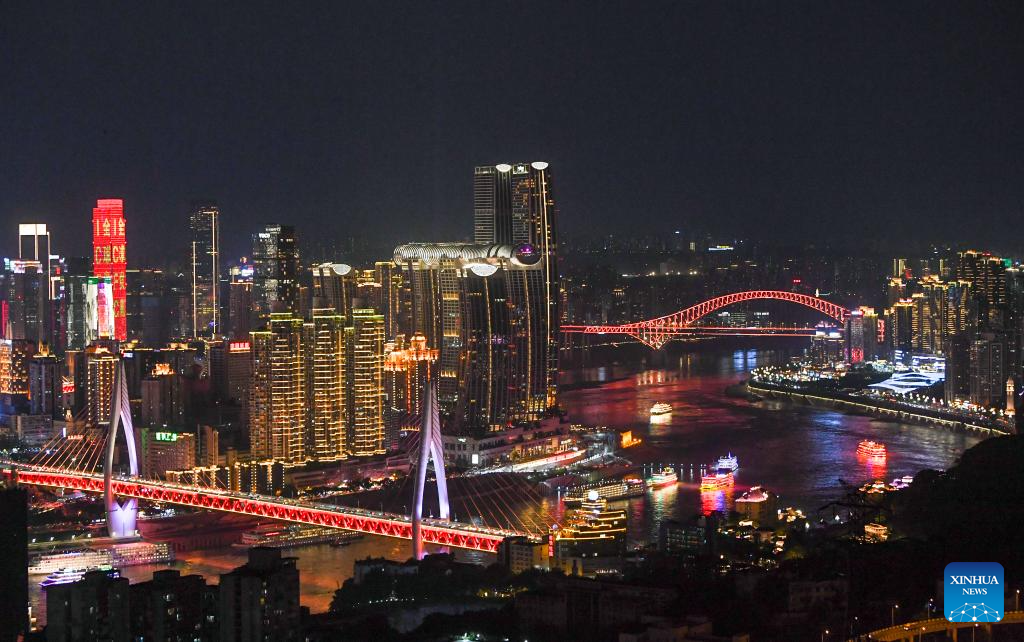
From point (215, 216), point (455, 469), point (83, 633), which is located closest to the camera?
point (83, 633)

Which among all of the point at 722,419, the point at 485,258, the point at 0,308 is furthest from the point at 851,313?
the point at 0,308

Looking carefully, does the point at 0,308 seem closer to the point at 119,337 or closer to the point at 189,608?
the point at 119,337

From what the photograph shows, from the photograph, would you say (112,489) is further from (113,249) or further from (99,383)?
(113,249)

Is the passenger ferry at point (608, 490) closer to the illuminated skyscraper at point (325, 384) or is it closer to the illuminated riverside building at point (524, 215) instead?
the illuminated skyscraper at point (325, 384)

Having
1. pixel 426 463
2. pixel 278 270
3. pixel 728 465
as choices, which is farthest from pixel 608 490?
pixel 278 270

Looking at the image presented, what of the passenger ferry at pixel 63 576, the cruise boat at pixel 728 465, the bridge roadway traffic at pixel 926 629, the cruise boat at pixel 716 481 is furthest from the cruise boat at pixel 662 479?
the bridge roadway traffic at pixel 926 629

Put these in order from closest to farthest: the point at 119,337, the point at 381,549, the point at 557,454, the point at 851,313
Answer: the point at 381,549
the point at 557,454
the point at 119,337
the point at 851,313
